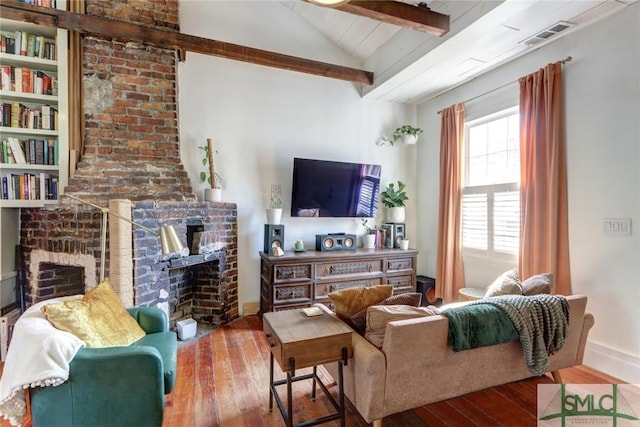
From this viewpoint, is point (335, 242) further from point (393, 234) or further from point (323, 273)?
point (393, 234)

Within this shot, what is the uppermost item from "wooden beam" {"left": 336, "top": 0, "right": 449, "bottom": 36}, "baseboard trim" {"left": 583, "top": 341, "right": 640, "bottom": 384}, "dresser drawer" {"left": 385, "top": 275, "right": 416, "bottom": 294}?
"wooden beam" {"left": 336, "top": 0, "right": 449, "bottom": 36}

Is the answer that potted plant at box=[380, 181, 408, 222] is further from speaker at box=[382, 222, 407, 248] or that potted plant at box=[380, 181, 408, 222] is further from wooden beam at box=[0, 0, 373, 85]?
wooden beam at box=[0, 0, 373, 85]

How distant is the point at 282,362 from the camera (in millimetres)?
1540

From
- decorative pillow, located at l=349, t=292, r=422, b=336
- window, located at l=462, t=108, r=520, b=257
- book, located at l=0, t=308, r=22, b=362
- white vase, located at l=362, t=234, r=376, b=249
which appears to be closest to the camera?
decorative pillow, located at l=349, t=292, r=422, b=336

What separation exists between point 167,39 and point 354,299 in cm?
311

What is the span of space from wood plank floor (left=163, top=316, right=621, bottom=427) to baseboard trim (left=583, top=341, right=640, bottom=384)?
0.07m

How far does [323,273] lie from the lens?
3521mm

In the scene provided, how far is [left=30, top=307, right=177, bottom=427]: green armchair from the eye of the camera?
1.48 meters

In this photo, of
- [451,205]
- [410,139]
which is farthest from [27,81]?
[451,205]

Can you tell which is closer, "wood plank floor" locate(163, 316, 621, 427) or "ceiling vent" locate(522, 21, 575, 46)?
"wood plank floor" locate(163, 316, 621, 427)

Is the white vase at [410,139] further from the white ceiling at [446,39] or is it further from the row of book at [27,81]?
the row of book at [27,81]

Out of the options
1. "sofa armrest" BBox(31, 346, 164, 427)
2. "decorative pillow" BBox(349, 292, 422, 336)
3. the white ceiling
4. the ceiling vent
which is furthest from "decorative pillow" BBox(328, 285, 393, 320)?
the ceiling vent

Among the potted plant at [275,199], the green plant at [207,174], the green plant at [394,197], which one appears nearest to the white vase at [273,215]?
the potted plant at [275,199]

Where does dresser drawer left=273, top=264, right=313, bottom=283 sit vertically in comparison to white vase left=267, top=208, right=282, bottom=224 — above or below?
below
